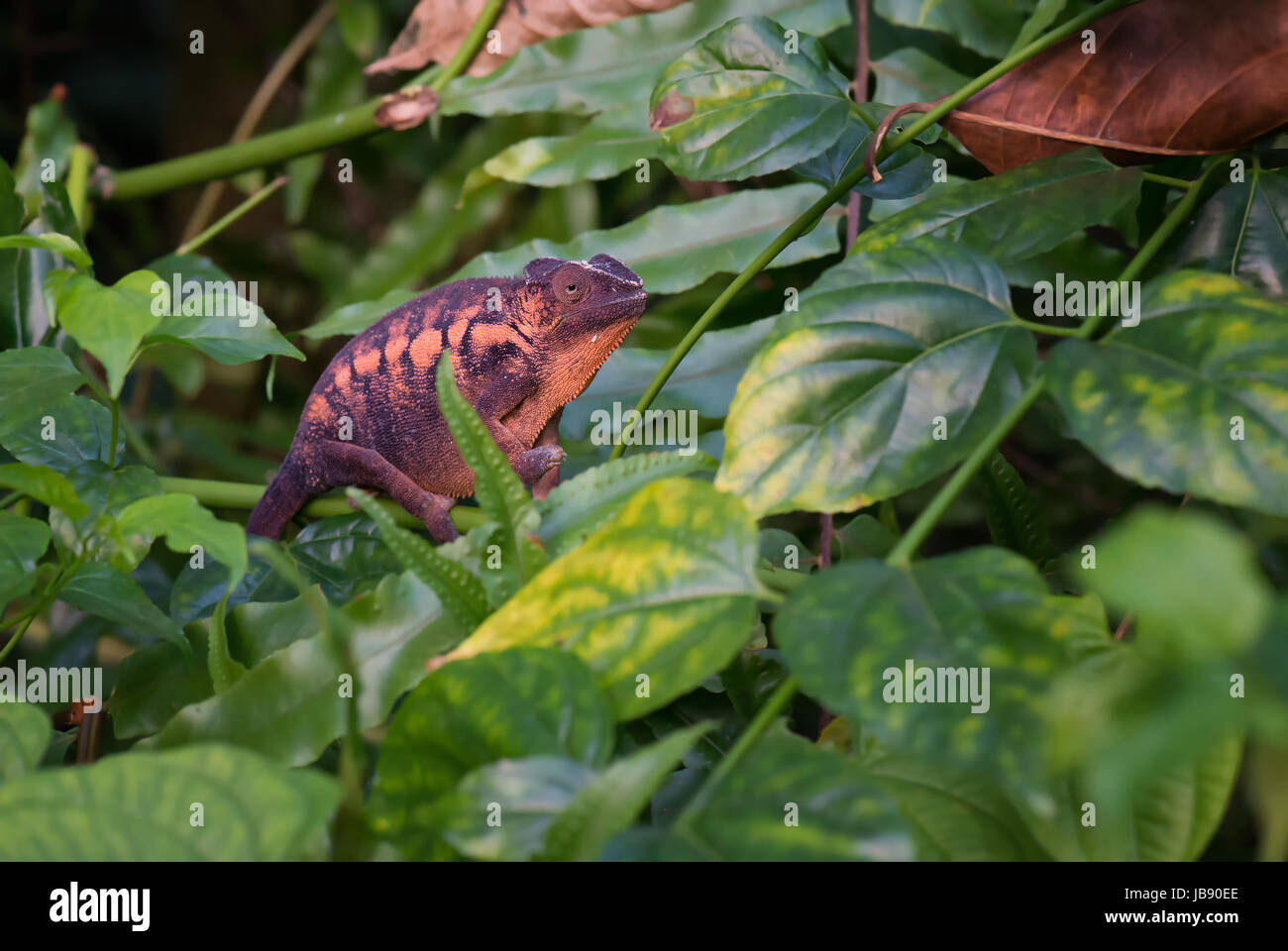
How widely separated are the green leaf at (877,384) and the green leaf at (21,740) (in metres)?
0.47

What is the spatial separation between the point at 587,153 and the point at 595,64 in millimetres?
168

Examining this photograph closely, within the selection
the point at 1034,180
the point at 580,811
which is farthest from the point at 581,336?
the point at 580,811

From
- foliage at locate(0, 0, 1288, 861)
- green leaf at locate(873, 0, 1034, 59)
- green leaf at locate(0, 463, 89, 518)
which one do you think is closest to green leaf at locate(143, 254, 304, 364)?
foliage at locate(0, 0, 1288, 861)

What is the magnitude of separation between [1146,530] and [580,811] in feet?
0.97

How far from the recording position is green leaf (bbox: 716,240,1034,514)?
0.66 metres

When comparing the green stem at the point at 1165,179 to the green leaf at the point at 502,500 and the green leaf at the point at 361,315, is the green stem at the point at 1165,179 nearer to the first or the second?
the green leaf at the point at 502,500

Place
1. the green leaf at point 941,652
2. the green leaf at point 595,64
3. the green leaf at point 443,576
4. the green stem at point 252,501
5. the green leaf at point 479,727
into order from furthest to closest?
the green leaf at point 595,64 → the green stem at point 252,501 → the green leaf at point 443,576 → the green leaf at point 479,727 → the green leaf at point 941,652

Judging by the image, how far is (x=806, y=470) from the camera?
66 cm

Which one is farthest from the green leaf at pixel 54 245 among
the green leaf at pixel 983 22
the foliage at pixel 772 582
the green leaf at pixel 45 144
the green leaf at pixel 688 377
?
the green leaf at pixel 983 22

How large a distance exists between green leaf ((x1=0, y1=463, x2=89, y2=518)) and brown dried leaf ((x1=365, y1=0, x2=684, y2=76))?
39.3 inches

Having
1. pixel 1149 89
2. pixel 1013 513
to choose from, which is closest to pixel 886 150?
pixel 1149 89

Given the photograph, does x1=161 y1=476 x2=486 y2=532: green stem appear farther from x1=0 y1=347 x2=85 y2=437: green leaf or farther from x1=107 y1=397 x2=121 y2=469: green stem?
x1=0 y1=347 x2=85 y2=437: green leaf

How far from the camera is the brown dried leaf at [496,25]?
1.44 metres

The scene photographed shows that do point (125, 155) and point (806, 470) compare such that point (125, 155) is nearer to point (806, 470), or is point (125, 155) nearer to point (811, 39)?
point (811, 39)
